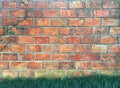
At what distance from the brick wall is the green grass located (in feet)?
0.30

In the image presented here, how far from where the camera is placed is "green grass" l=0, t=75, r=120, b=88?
330 centimetres

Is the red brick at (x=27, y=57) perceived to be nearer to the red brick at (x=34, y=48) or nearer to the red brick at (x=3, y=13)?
the red brick at (x=34, y=48)

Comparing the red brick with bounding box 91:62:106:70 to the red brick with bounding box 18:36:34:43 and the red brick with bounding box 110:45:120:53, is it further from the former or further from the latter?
the red brick with bounding box 18:36:34:43

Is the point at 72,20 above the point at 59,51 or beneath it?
above

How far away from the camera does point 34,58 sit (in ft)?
11.5

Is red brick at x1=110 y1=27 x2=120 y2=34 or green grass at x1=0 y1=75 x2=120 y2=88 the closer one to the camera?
green grass at x1=0 y1=75 x2=120 y2=88

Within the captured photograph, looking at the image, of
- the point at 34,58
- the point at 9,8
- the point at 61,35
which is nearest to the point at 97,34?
the point at 61,35

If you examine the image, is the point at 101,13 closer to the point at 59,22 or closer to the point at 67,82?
the point at 59,22

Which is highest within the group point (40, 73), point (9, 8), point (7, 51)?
point (9, 8)

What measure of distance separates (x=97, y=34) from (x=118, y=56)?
37 cm

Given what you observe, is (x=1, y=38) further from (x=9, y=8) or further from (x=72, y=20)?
(x=72, y=20)

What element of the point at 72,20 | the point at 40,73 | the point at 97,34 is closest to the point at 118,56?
the point at 97,34

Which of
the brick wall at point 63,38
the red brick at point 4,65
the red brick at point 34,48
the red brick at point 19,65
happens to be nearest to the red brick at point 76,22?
the brick wall at point 63,38

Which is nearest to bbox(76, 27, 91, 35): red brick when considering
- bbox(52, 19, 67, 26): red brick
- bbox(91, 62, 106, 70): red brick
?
bbox(52, 19, 67, 26): red brick
